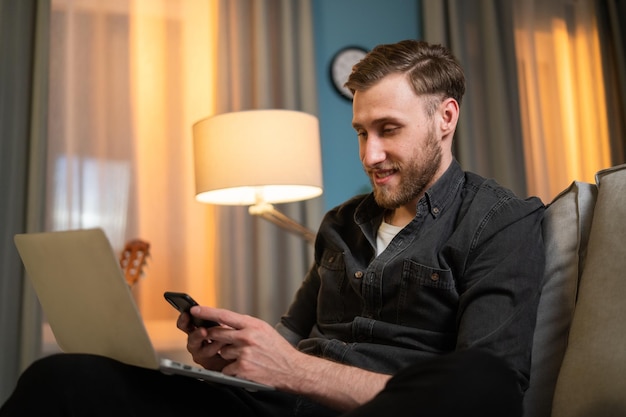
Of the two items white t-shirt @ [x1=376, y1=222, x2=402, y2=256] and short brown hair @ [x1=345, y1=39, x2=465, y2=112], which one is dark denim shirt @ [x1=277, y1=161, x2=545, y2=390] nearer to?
white t-shirt @ [x1=376, y1=222, x2=402, y2=256]

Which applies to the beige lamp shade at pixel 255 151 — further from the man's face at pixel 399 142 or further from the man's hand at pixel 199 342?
the man's hand at pixel 199 342

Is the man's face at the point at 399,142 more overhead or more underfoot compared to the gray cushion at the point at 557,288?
more overhead

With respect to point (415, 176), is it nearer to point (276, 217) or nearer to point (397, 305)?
point (397, 305)

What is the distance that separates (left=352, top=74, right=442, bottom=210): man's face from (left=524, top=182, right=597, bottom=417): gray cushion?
28 cm

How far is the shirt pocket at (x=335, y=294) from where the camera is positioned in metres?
1.41

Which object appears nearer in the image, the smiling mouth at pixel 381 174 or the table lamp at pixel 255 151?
the smiling mouth at pixel 381 174

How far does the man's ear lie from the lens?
1.49 metres

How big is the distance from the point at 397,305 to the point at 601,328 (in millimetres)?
379

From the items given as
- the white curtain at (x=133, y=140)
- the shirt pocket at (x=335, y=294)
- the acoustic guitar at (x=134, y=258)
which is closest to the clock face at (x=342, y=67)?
the white curtain at (x=133, y=140)

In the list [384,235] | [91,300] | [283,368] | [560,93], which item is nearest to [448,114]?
[384,235]

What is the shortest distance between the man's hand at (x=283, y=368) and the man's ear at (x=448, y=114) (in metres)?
0.62

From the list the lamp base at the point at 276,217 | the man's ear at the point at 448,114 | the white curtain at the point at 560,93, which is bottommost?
the lamp base at the point at 276,217

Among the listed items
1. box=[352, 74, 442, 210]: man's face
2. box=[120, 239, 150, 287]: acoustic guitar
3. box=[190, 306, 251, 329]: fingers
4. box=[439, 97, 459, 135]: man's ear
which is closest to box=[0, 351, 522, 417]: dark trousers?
box=[190, 306, 251, 329]: fingers

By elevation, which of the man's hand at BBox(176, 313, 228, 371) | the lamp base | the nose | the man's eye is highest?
the man's eye
